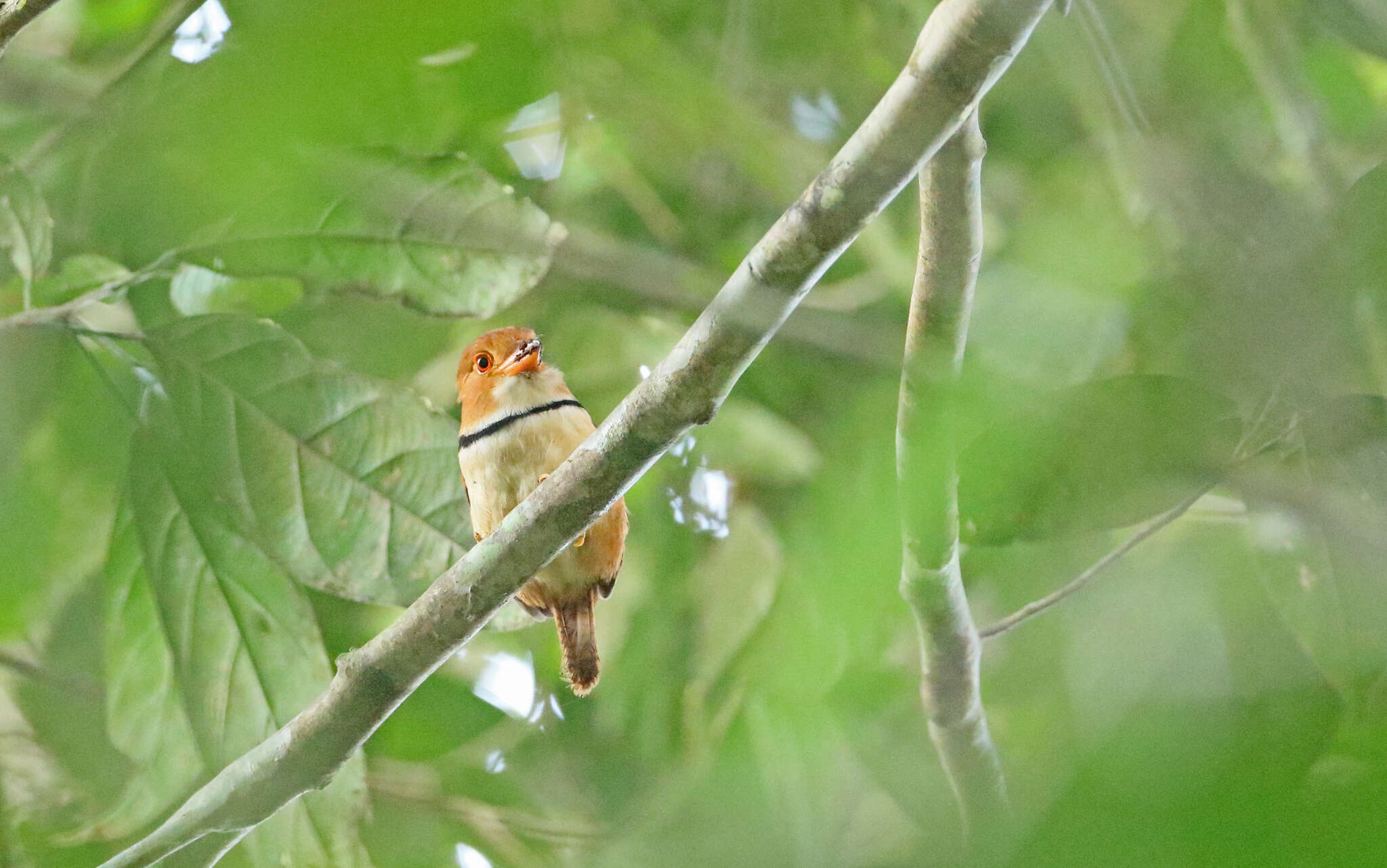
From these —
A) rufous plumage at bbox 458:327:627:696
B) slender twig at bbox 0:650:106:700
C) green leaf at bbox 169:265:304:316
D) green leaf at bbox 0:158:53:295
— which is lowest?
slender twig at bbox 0:650:106:700

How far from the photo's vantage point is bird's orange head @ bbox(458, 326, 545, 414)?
2.31 m

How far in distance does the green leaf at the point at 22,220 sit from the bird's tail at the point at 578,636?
3.27ft

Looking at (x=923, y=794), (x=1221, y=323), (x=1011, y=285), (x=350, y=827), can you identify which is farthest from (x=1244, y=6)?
(x=350, y=827)

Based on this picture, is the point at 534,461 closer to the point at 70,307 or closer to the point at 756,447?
the point at 756,447

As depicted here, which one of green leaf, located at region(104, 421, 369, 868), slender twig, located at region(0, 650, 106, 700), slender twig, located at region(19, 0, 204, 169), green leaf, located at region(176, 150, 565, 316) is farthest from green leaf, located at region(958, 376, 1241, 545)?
slender twig, located at region(0, 650, 106, 700)

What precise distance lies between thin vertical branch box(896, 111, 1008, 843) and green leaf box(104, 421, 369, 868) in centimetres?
93

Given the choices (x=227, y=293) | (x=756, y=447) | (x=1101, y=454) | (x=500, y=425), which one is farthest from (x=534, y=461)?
(x=1101, y=454)

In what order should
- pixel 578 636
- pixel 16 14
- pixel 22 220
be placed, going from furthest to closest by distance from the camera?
pixel 578 636, pixel 22 220, pixel 16 14

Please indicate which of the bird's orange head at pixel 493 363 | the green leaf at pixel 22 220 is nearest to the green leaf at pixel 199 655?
the green leaf at pixel 22 220

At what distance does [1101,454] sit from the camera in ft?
3.64

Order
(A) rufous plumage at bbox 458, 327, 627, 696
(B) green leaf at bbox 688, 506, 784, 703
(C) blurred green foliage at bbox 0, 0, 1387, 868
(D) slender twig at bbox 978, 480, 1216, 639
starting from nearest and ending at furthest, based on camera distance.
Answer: (C) blurred green foliage at bbox 0, 0, 1387, 868 → (D) slender twig at bbox 978, 480, 1216, 639 → (A) rufous plumage at bbox 458, 327, 627, 696 → (B) green leaf at bbox 688, 506, 784, 703

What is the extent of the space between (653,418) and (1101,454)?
47 cm

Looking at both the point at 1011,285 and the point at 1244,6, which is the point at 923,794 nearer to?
the point at 1011,285

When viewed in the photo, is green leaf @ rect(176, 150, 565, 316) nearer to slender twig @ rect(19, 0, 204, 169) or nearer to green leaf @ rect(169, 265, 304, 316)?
green leaf @ rect(169, 265, 304, 316)
